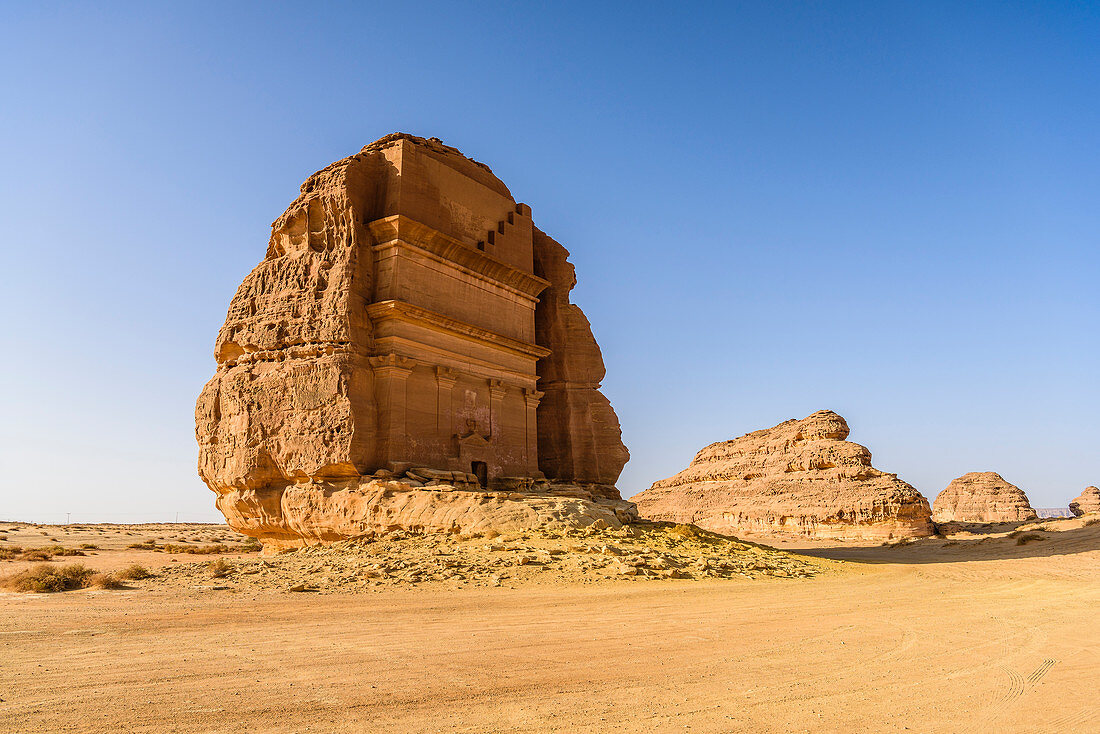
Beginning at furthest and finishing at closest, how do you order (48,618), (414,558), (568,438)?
(568,438) → (414,558) → (48,618)

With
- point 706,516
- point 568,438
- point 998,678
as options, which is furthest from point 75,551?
point 706,516

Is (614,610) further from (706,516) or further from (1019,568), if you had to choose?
(706,516)

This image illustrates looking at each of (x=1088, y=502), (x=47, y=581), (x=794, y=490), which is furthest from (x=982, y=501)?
(x=47, y=581)

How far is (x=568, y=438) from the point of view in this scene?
22.8 m

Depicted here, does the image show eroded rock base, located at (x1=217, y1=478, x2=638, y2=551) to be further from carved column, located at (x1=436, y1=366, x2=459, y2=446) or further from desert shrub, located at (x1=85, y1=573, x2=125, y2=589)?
desert shrub, located at (x1=85, y1=573, x2=125, y2=589)

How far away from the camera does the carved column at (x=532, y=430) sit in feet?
68.6

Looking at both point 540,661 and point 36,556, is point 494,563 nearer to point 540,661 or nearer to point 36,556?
point 540,661

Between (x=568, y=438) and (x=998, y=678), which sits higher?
(x=568, y=438)

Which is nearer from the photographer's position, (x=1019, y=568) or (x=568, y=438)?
(x=1019, y=568)

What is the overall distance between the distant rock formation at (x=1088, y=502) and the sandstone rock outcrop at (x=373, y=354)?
59.4 m

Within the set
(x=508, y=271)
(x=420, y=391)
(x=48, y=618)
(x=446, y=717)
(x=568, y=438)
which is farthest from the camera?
(x=568, y=438)

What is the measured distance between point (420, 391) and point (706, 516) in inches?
1185

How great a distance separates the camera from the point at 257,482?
17.0 meters

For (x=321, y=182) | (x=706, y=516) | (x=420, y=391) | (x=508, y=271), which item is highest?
(x=321, y=182)
